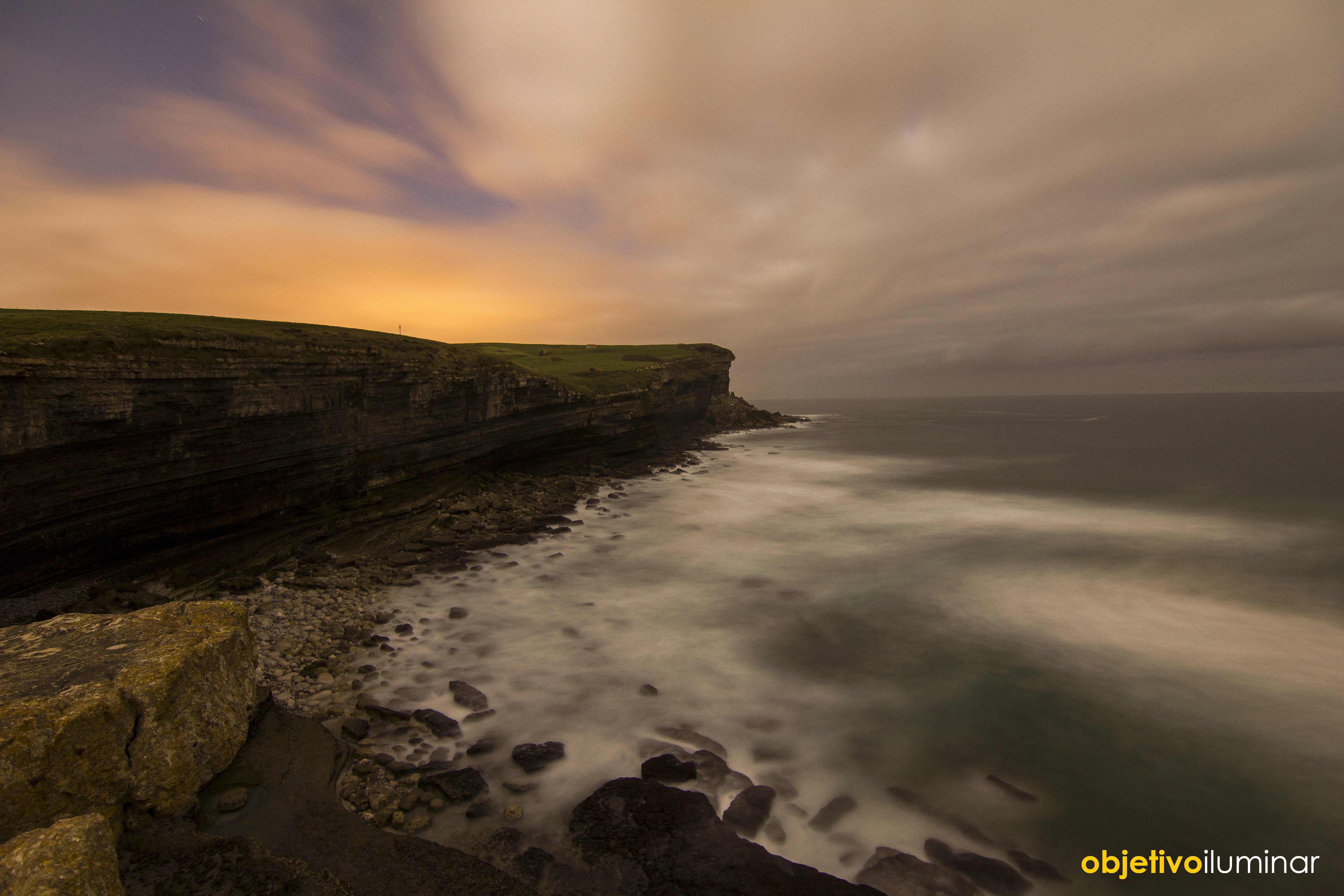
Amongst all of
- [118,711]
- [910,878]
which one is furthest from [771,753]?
[118,711]

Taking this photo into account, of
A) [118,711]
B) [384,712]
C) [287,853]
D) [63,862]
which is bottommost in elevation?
[384,712]

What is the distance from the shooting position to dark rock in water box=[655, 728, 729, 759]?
8797 mm

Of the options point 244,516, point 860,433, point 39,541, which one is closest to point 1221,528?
point 244,516

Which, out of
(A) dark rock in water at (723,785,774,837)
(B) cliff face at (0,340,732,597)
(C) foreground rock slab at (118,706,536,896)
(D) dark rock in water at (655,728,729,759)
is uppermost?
(B) cliff face at (0,340,732,597)

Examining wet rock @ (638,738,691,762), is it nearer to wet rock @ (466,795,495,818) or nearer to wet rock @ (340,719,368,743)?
wet rock @ (466,795,495,818)

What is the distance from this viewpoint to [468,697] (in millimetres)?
9781

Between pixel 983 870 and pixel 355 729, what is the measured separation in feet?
30.5

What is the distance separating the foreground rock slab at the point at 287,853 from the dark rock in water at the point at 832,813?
404 centimetres

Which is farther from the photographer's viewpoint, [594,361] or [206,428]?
[594,361]

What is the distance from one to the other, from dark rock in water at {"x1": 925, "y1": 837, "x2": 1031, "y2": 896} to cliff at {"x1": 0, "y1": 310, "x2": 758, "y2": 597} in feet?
58.0

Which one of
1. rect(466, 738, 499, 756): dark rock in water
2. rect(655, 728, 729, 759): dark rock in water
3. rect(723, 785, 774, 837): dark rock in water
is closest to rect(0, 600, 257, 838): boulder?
rect(466, 738, 499, 756): dark rock in water

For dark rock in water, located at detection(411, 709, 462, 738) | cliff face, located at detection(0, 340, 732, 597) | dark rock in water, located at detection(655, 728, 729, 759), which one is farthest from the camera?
cliff face, located at detection(0, 340, 732, 597)

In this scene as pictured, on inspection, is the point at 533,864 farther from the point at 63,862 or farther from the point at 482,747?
the point at 63,862

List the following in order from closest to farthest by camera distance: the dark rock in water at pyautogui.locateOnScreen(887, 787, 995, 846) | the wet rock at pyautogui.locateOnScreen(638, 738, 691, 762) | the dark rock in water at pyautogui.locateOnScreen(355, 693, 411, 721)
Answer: the dark rock in water at pyautogui.locateOnScreen(887, 787, 995, 846) → the wet rock at pyautogui.locateOnScreen(638, 738, 691, 762) → the dark rock in water at pyautogui.locateOnScreen(355, 693, 411, 721)
